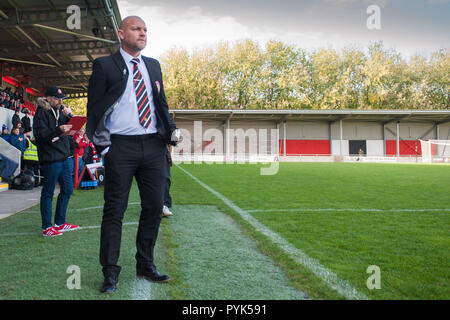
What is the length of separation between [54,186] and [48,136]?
64 centimetres

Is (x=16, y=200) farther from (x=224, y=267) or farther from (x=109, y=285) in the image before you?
(x=224, y=267)

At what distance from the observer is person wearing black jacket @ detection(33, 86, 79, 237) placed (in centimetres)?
457

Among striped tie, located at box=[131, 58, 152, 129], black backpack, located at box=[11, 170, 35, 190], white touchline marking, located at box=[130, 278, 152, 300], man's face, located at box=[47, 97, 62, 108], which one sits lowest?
white touchline marking, located at box=[130, 278, 152, 300]

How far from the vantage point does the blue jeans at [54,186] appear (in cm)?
462

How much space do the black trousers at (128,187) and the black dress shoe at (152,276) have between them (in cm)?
4

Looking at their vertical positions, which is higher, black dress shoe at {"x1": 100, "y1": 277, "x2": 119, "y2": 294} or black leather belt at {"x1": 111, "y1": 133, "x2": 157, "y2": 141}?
black leather belt at {"x1": 111, "y1": 133, "x2": 157, "y2": 141}

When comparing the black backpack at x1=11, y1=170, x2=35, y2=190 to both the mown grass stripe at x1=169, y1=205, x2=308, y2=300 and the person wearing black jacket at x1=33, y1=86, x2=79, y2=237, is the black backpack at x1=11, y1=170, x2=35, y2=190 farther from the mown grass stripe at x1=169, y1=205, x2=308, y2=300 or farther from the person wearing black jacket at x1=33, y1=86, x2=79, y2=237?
the mown grass stripe at x1=169, y1=205, x2=308, y2=300

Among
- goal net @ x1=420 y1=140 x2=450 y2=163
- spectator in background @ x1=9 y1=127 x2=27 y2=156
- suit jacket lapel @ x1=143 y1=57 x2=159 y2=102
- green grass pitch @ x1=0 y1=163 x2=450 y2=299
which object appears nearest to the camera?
green grass pitch @ x1=0 y1=163 x2=450 y2=299

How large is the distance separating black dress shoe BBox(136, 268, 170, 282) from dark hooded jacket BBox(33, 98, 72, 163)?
2299 millimetres

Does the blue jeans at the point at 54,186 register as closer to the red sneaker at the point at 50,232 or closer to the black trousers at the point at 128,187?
the red sneaker at the point at 50,232

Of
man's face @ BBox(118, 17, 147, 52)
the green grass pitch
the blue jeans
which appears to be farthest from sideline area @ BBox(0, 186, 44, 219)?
man's face @ BBox(118, 17, 147, 52)

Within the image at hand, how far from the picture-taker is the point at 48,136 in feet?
14.9
